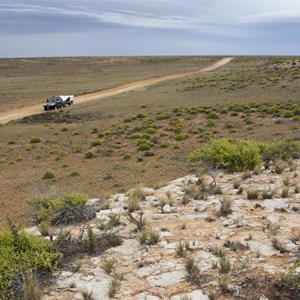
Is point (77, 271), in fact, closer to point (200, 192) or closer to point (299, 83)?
point (200, 192)

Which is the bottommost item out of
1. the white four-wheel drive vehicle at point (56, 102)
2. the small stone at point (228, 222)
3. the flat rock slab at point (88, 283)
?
the white four-wheel drive vehicle at point (56, 102)

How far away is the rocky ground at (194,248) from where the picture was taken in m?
6.33

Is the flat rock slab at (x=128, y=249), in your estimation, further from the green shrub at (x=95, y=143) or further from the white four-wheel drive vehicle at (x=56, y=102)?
the white four-wheel drive vehicle at (x=56, y=102)

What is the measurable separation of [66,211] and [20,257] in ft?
10.2

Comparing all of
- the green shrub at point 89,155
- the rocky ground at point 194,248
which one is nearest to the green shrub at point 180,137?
the green shrub at point 89,155

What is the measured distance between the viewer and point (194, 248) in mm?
7691

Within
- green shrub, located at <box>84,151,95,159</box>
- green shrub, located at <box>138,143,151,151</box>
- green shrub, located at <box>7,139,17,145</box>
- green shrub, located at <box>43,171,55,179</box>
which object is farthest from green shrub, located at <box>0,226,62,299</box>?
green shrub, located at <box>7,139,17,145</box>

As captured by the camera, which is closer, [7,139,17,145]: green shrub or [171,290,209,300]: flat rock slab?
[171,290,209,300]: flat rock slab

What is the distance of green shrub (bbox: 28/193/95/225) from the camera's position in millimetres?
9898

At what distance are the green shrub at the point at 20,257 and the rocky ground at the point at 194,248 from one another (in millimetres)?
356

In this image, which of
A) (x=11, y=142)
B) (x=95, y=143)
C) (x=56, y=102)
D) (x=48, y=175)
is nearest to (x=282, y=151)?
(x=48, y=175)

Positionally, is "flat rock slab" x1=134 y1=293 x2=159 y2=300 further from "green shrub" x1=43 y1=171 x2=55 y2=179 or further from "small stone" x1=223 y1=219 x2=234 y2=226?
"green shrub" x1=43 y1=171 x2=55 y2=179

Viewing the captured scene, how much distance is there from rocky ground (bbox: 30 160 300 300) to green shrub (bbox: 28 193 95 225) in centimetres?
41

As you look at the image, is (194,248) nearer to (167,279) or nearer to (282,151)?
(167,279)
